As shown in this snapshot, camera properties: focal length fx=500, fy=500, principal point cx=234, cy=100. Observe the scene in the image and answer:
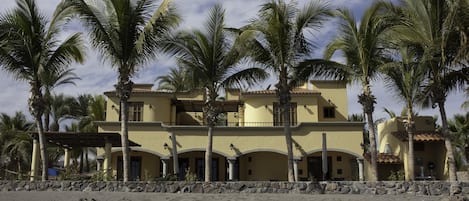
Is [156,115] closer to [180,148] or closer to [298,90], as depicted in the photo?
[180,148]

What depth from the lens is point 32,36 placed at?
1759cm

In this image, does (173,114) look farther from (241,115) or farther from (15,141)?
(15,141)

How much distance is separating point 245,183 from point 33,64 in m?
8.60

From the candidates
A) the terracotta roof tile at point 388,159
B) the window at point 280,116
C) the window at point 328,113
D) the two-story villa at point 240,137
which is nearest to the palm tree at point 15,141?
the two-story villa at point 240,137

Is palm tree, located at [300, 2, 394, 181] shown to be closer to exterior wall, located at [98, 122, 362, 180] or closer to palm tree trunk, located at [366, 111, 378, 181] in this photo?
palm tree trunk, located at [366, 111, 378, 181]

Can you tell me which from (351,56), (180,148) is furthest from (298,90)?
(351,56)

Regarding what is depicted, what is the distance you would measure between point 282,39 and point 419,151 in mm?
13309

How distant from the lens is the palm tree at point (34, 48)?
17359 mm

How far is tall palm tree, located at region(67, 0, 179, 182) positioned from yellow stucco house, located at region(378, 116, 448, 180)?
14.6 m

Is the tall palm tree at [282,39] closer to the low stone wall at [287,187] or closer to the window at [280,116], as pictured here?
the low stone wall at [287,187]

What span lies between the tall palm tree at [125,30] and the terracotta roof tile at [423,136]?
14.8m

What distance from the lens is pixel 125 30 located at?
17062 millimetres

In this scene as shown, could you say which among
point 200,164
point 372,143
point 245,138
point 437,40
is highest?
point 437,40

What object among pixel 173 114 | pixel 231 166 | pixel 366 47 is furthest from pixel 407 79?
pixel 173 114
